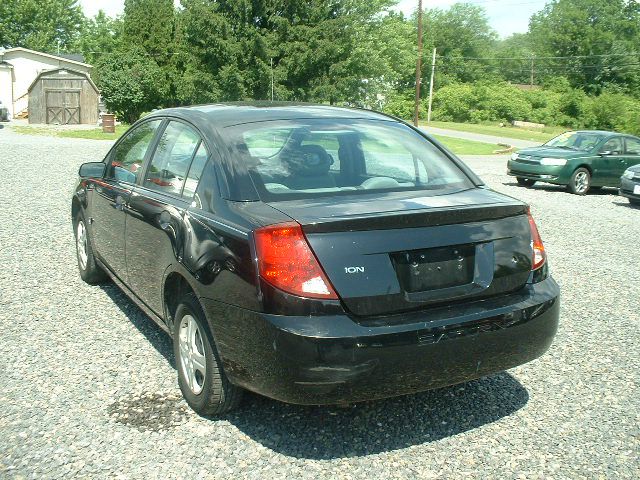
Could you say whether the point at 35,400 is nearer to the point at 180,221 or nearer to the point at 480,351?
the point at 180,221

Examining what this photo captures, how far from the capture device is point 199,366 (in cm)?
375

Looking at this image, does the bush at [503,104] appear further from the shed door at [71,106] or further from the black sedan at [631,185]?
the black sedan at [631,185]

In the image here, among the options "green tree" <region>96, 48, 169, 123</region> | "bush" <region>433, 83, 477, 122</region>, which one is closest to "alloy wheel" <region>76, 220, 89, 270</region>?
"green tree" <region>96, 48, 169, 123</region>

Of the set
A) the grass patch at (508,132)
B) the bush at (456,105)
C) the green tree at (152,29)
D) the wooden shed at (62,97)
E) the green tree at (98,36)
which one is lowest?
the grass patch at (508,132)

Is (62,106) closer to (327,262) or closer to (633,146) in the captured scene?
(633,146)

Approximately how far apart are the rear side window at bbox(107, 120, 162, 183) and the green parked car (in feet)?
43.1

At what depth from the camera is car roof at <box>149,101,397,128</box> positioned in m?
4.15

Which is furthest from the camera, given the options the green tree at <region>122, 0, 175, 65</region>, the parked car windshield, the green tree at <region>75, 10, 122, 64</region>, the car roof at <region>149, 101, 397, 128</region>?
the green tree at <region>75, 10, 122, 64</region>

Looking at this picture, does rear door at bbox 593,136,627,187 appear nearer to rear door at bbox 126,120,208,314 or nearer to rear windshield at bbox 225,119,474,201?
rear windshield at bbox 225,119,474,201

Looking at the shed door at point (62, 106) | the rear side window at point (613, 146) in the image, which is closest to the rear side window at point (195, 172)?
Answer: the rear side window at point (613, 146)

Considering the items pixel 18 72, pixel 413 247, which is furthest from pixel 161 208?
pixel 18 72

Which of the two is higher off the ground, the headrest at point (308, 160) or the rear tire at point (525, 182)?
the headrest at point (308, 160)

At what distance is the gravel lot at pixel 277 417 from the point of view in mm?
3305

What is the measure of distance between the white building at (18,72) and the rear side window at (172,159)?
4887 centimetres
